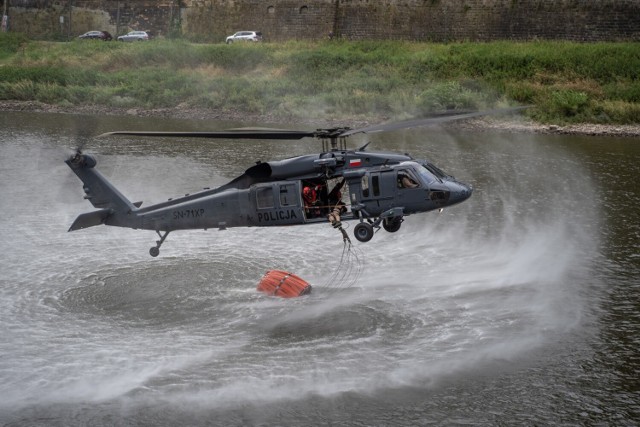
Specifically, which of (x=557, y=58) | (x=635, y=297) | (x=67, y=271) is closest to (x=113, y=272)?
(x=67, y=271)

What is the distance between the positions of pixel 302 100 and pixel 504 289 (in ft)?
114

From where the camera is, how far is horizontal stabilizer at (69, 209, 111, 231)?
22.6 metres

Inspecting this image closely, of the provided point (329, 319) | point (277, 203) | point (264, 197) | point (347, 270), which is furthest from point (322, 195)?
point (347, 270)

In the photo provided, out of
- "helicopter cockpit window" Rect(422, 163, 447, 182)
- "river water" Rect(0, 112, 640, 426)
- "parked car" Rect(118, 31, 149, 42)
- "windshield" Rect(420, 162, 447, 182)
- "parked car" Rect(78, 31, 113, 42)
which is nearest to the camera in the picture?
"river water" Rect(0, 112, 640, 426)

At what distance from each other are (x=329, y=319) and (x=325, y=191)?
3156 millimetres

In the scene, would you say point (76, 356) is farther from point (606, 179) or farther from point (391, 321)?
point (606, 179)

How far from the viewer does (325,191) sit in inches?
845

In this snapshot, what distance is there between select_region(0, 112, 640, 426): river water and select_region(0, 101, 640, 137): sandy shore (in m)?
14.9

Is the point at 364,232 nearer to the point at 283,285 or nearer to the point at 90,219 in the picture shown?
the point at 283,285

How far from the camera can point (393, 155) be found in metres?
21.2

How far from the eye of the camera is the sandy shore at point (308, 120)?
165 ft

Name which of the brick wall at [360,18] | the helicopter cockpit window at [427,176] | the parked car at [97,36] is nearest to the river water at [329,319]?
the helicopter cockpit window at [427,176]

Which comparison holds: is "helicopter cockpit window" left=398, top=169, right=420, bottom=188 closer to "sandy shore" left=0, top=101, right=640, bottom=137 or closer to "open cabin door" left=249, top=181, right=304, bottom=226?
"open cabin door" left=249, top=181, right=304, bottom=226

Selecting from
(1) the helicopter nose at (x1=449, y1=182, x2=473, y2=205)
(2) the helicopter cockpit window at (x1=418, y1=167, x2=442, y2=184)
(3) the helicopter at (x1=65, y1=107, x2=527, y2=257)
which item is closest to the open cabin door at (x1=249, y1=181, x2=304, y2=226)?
(3) the helicopter at (x1=65, y1=107, x2=527, y2=257)
